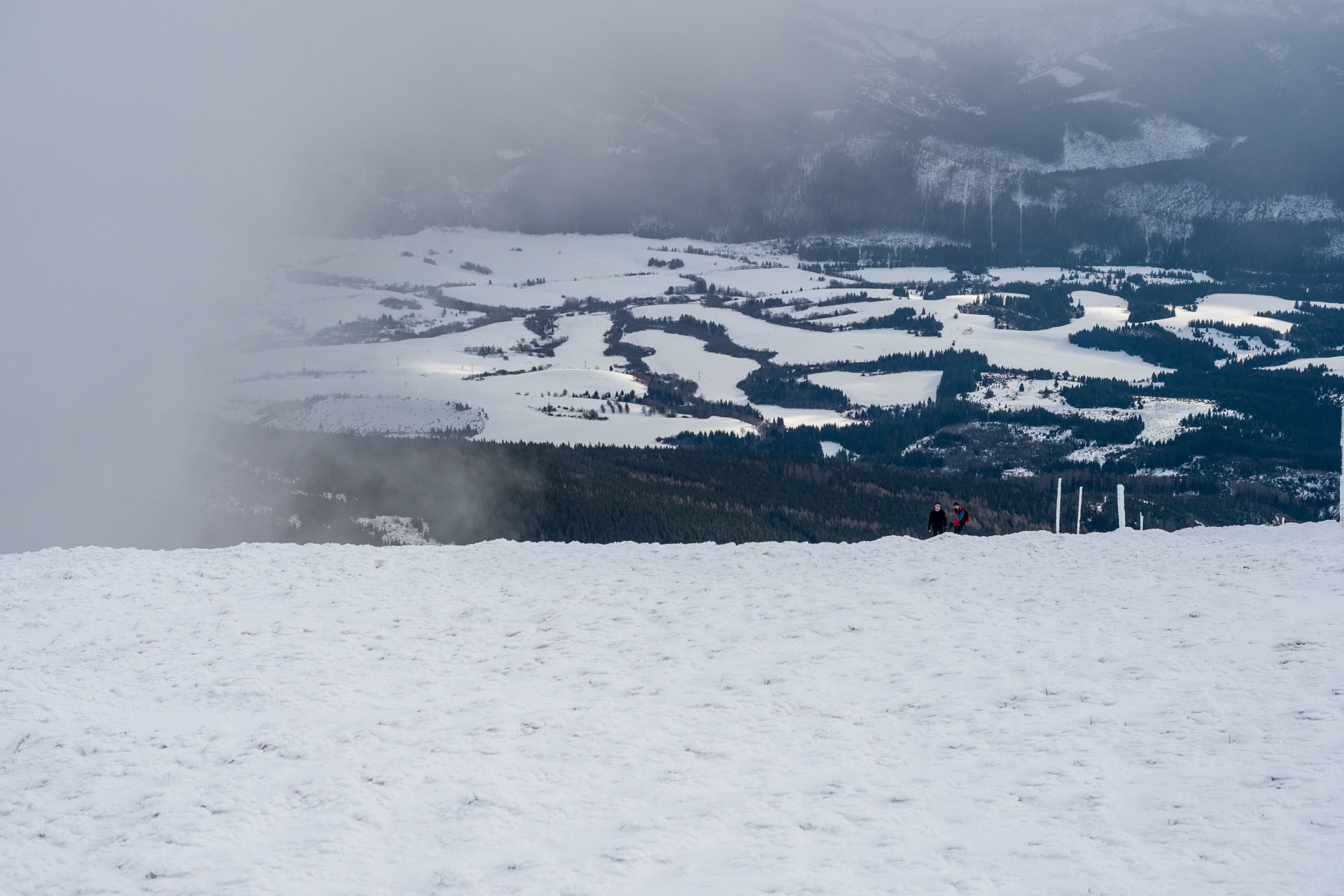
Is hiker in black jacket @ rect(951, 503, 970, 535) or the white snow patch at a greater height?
hiker in black jacket @ rect(951, 503, 970, 535)

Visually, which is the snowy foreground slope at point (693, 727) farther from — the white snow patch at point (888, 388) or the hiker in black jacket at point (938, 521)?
the white snow patch at point (888, 388)

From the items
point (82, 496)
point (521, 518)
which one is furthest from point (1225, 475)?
point (82, 496)

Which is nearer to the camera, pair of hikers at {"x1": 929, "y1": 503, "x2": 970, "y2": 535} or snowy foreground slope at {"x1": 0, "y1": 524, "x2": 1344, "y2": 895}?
snowy foreground slope at {"x1": 0, "y1": 524, "x2": 1344, "y2": 895}

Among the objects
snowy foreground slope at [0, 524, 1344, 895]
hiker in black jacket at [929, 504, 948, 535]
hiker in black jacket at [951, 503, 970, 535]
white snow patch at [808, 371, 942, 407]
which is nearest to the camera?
snowy foreground slope at [0, 524, 1344, 895]

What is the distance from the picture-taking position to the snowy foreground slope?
1218cm

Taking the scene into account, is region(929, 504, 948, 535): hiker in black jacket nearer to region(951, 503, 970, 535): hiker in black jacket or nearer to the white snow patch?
region(951, 503, 970, 535): hiker in black jacket

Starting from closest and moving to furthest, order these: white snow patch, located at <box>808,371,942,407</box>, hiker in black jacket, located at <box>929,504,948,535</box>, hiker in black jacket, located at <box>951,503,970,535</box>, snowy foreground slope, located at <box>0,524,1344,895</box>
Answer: snowy foreground slope, located at <box>0,524,1344,895</box>, hiker in black jacket, located at <box>929,504,948,535</box>, hiker in black jacket, located at <box>951,503,970,535</box>, white snow patch, located at <box>808,371,942,407</box>

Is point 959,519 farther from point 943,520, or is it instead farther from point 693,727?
point 693,727

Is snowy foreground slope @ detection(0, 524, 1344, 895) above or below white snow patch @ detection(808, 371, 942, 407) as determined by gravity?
above

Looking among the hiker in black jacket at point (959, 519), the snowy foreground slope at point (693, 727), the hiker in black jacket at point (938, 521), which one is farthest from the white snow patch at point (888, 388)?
the snowy foreground slope at point (693, 727)

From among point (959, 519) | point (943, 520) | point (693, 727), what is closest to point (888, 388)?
point (959, 519)

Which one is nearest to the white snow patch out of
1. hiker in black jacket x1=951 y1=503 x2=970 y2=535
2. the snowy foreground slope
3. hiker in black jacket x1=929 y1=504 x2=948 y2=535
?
hiker in black jacket x1=951 y1=503 x2=970 y2=535

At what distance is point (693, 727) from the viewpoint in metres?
16.1

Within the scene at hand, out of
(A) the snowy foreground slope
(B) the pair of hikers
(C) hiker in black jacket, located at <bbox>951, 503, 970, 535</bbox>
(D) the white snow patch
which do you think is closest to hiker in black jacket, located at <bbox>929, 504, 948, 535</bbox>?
(B) the pair of hikers
